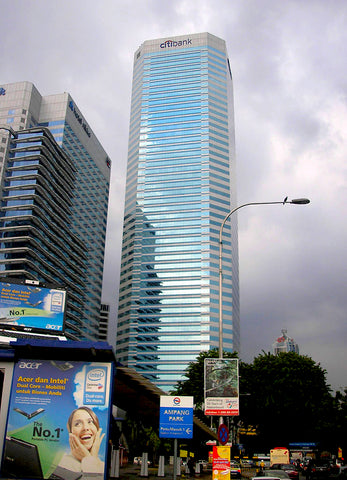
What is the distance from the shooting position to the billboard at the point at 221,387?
66.5 ft

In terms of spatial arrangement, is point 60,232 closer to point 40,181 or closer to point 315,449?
point 40,181

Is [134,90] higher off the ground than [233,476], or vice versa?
[134,90]

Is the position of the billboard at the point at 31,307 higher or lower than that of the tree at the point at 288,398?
higher

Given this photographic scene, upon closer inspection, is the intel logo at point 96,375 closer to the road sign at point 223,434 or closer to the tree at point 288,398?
the road sign at point 223,434

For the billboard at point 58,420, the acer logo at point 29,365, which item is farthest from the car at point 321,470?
the acer logo at point 29,365

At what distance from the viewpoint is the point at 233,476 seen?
41250 millimetres

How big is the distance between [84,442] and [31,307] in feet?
50.5

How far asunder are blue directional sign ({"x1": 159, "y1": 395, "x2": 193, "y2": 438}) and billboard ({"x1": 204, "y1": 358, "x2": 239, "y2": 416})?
125cm

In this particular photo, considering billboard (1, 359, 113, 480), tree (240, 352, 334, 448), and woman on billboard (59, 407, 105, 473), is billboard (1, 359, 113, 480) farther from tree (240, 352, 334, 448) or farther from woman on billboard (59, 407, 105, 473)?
tree (240, 352, 334, 448)

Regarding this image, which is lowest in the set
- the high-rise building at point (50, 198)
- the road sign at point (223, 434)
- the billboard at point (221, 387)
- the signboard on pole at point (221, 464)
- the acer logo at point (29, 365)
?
the signboard on pole at point (221, 464)

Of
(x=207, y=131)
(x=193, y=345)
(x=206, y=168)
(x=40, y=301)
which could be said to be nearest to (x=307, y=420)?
(x=40, y=301)

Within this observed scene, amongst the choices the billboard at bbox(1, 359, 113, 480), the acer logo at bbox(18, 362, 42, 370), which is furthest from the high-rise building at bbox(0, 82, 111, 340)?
the billboard at bbox(1, 359, 113, 480)

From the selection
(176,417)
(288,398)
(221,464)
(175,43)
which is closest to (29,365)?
(176,417)

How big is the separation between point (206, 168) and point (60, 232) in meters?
56.2
